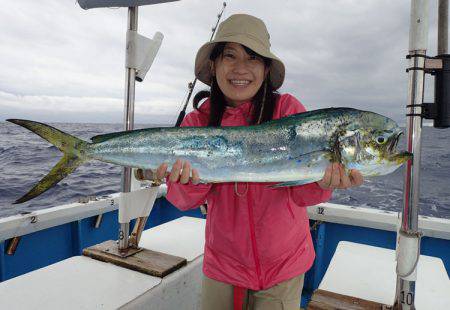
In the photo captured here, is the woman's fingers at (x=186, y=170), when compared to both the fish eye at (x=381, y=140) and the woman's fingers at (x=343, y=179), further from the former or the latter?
the fish eye at (x=381, y=140)

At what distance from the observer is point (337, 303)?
86.3 inches

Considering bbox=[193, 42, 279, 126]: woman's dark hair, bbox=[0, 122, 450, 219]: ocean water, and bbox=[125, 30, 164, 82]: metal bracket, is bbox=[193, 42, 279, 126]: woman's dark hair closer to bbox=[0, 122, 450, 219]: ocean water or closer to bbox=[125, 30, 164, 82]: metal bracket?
bbox=[125, 30, 164, 82]: metal bracket

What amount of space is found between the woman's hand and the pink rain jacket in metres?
0.18

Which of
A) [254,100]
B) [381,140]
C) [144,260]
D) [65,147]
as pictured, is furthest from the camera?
[144,260]

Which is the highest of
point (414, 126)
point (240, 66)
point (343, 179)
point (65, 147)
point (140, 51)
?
point (140, 51)

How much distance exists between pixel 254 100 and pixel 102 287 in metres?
1.67

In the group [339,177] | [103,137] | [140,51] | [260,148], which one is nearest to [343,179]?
[339,177]

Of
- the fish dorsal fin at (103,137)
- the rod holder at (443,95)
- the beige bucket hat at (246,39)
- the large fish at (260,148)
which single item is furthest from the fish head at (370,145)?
the fish dorsal fin at (103,137)

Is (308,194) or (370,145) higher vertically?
(370,145)

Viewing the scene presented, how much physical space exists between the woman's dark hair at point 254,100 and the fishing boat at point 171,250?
852 mm

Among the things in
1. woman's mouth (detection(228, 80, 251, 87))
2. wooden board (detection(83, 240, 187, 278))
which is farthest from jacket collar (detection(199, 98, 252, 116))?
wooden board (detection(83, 240, 187, 278))

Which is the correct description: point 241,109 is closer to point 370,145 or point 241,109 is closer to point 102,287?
point 370,145

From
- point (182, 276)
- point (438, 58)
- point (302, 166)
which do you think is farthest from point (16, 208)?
point (438, 58)

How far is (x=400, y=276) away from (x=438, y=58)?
4.35ft
